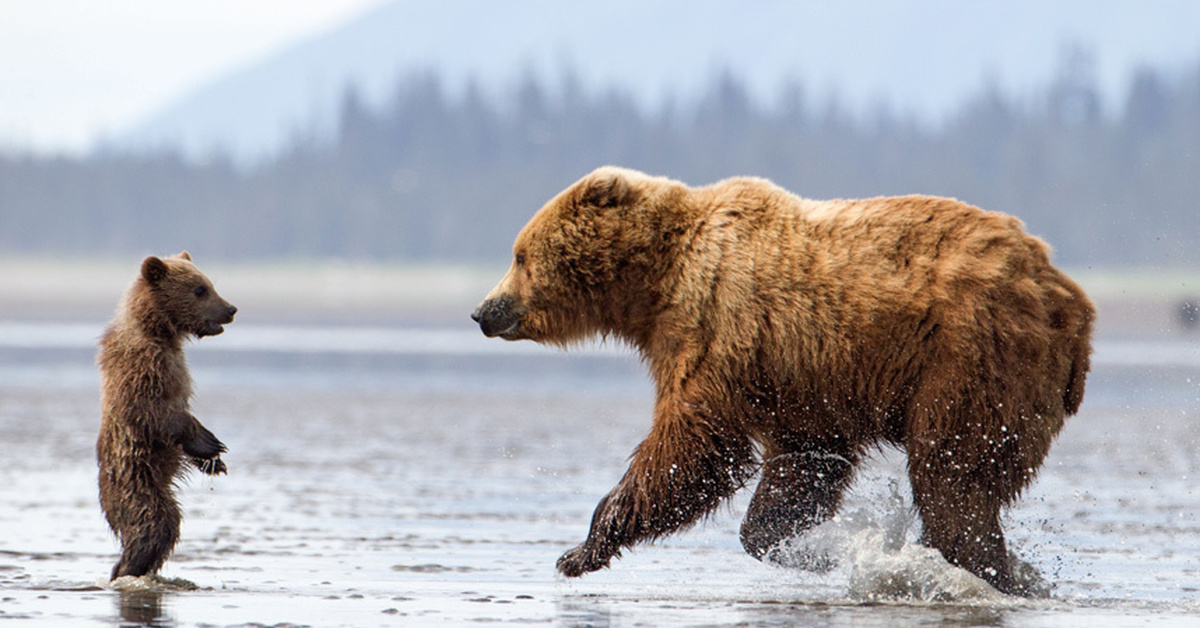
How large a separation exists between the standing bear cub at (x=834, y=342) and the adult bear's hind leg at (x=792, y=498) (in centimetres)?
17

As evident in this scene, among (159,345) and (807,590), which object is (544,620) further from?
(159,345)

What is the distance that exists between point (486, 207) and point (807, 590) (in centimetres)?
9212

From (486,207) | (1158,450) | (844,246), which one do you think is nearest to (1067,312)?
(844,246)

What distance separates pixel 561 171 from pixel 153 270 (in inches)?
4079

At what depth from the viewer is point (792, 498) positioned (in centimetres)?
695

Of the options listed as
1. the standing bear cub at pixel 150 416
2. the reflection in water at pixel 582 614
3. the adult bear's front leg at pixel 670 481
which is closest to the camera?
the reflection in water at pixel 582 614

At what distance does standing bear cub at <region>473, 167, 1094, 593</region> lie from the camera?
6.18 metres

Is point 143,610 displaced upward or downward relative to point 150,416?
downward

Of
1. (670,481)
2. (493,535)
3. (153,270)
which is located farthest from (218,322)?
(670,481)

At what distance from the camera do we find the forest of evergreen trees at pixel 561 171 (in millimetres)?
96438

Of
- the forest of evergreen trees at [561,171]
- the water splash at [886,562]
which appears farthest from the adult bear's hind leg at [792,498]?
the forest of evergreen trees at [561,171]

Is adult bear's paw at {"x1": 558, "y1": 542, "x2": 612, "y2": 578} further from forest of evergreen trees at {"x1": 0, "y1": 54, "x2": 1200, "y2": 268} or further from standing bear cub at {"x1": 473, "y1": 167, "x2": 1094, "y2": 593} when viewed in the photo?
forest of evergreen trees at {"x1": 0, "y1": 54, "x2": 1200, "y2": 268}

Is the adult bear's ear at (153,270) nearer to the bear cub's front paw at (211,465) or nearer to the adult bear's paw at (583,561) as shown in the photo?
the bear cub's front paw at (211,465)

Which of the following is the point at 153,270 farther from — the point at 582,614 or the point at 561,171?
the point at 561,171
